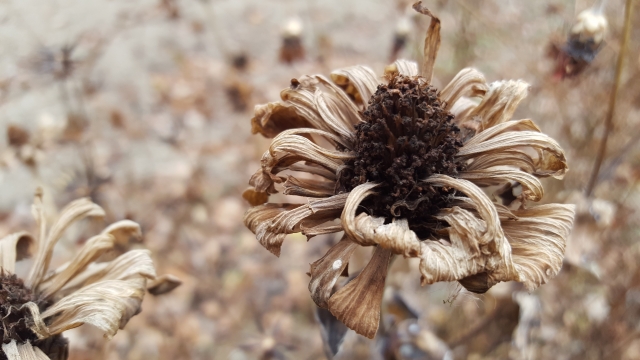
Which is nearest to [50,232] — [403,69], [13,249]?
[13,249]

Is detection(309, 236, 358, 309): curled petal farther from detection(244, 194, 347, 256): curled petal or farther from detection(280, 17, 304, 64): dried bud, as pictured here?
detection(280, 17, 304, 64): dried bud

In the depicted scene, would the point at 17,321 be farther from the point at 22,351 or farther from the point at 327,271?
the point at 327,271

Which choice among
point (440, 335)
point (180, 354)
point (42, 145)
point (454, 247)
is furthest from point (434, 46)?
point (42, 145)

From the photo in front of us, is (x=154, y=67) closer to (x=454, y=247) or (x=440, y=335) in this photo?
(x=440, y=335)

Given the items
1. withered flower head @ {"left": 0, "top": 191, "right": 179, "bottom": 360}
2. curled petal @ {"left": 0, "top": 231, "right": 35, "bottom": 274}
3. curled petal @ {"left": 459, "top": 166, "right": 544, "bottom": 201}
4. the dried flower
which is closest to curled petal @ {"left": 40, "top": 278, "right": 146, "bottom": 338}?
withered flower head @ {"left": 0, "top": 191, "right": 179, "bottom": 360}

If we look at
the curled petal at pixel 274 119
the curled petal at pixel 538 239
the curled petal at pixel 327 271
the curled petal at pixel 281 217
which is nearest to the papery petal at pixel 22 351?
the curled petal at pixel 281 217
